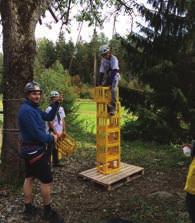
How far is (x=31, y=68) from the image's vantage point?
7324mm

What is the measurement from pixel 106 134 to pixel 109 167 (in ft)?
2.44

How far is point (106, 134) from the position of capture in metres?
7.91

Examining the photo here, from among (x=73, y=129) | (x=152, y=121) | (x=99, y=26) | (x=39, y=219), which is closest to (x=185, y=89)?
(x=152, y=121)

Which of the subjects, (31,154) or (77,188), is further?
(77,188)

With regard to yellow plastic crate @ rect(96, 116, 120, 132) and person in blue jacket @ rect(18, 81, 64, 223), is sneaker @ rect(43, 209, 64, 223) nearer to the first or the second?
person in blue jacket @ rect(18, 81, 64, 223)

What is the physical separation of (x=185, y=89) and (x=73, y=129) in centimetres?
564

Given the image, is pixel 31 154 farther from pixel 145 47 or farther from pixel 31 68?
pixel 145 47

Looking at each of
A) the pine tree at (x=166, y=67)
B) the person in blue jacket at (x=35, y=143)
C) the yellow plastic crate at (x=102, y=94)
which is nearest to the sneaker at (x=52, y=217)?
the person in blue jacket at (x=35, y=143)

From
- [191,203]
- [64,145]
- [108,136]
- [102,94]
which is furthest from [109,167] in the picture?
[191,203]

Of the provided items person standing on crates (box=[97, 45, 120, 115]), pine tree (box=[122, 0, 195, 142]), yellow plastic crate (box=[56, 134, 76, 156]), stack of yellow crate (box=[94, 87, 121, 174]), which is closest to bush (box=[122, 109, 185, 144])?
pine tree (box=[122, 0, 195, 142])

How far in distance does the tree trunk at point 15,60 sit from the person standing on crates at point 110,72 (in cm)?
144

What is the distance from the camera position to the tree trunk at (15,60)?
23.4 ft

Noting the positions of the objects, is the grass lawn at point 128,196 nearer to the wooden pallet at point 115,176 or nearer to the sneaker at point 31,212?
the wooden pallet at point 115,176

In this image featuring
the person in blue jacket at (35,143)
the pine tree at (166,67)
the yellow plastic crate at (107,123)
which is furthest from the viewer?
the pine tree at (166,67)
